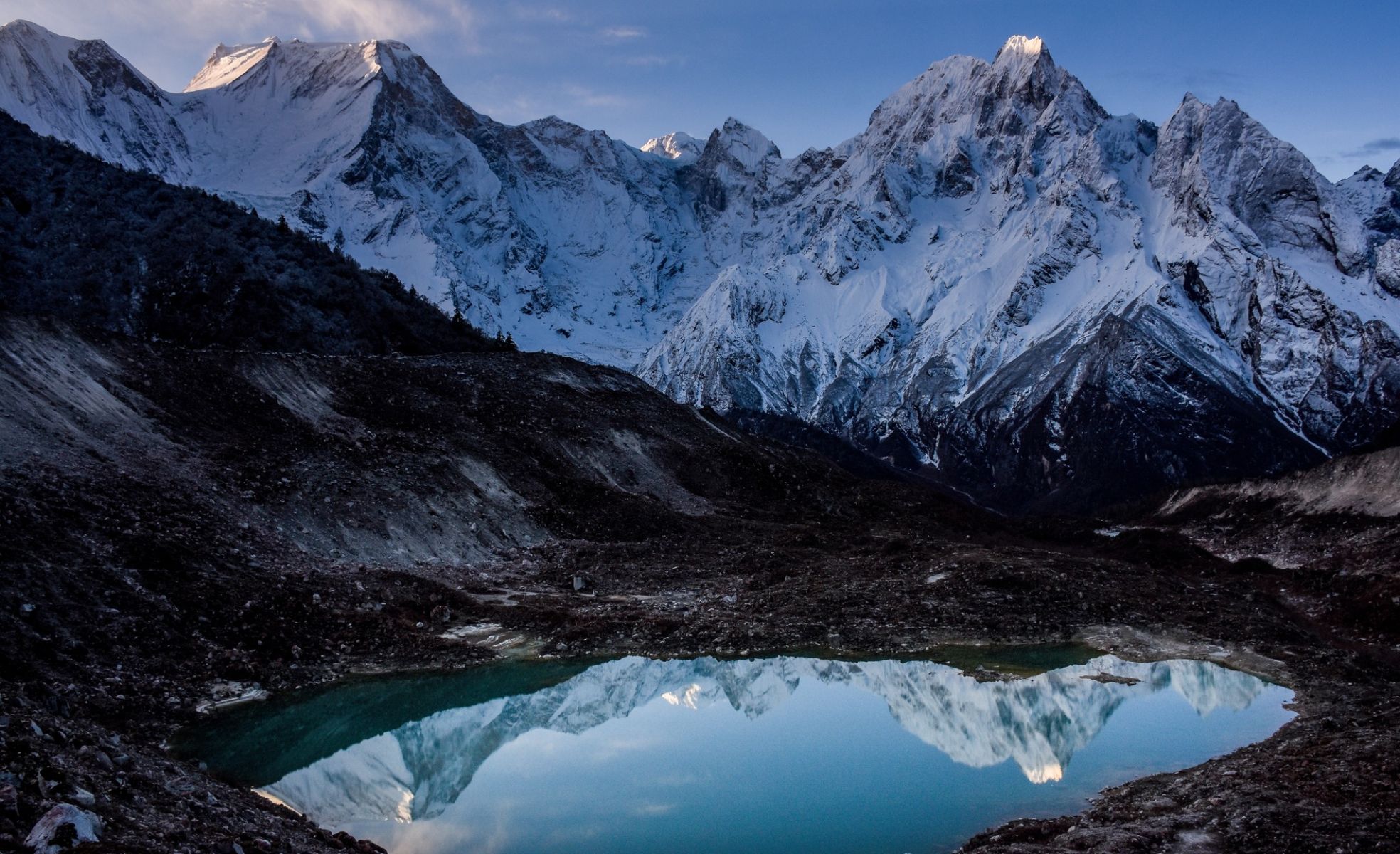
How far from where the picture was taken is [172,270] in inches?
2515

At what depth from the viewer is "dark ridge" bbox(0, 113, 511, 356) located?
61406 millimetres

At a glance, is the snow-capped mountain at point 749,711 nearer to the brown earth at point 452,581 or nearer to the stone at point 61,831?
the brown earth at point 452,581

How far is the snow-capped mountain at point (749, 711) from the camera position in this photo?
19578 mm

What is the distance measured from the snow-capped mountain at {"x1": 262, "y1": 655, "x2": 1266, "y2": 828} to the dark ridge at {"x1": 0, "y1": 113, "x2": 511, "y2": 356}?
146 ft

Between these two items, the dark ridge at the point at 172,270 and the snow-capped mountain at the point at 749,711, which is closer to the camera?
the snow-capped mountain at the point at 749,711

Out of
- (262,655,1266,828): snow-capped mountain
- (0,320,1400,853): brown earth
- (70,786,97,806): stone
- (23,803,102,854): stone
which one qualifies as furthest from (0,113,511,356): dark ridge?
(23,803,102,854): stone

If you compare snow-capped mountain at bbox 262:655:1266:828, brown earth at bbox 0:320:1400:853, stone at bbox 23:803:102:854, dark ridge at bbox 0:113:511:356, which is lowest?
snow-capped mountain at bbox 262:655:1266:828

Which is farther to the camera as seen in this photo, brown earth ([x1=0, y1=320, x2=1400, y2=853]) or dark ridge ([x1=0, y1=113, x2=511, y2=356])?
dark ridge ([x1=0, y1=113, x2=511, y2=356])

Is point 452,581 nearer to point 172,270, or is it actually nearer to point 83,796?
point 83,796

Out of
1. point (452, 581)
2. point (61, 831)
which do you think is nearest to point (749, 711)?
point (452, 581)

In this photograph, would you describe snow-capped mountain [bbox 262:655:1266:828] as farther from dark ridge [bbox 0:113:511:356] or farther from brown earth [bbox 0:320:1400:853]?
dark ridge [bbox 0:113:511:356]

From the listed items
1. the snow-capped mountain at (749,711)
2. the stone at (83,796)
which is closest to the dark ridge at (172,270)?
the snow-capped mountain at (749,711)

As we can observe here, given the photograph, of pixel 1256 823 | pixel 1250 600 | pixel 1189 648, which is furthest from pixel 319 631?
pixel 1250 600

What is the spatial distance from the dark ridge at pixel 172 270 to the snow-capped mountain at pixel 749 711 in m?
44.5
